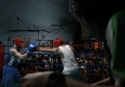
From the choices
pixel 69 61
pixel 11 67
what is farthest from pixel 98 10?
pixel 11 67

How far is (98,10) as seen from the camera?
26.9 inches

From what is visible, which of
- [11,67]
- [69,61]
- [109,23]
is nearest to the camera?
[109,23]

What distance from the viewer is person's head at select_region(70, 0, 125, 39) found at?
681mm

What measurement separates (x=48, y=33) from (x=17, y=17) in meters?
1.84

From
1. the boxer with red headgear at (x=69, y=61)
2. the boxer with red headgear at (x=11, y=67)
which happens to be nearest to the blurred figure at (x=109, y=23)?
the boxer with red headgear at (x=69, y=61)

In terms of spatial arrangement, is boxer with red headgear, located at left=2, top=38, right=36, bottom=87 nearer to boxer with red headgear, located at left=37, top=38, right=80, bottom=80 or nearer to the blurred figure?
boxer with red headgear, located at left=37, top=38, right=80, bottom=80

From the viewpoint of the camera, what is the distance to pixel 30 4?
12.2 meters

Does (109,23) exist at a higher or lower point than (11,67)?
higher

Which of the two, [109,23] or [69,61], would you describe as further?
[69,61]

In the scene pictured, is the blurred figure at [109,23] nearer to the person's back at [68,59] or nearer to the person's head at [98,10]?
the person's head at [98,10]

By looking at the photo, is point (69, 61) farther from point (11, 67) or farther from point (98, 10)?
point (98, 10)

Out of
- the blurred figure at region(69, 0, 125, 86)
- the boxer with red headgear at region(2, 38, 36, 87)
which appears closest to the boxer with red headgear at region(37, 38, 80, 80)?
the boxer with red headgear at region(2, 38, 36, 87)

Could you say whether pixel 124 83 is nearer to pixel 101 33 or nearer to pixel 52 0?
pixel 101 33

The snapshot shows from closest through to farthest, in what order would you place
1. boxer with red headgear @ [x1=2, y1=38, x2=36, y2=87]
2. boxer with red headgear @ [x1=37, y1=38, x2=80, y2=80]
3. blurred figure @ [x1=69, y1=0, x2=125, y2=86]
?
blurred figure @ [x1=69, y1=0, x2=125, y2=86], boxer with red headgear @ [x1=37, y1=38, x2=80, y2=80], boxer with red headgear @ [x1=2, y1=38, x2=36, y2=87]
